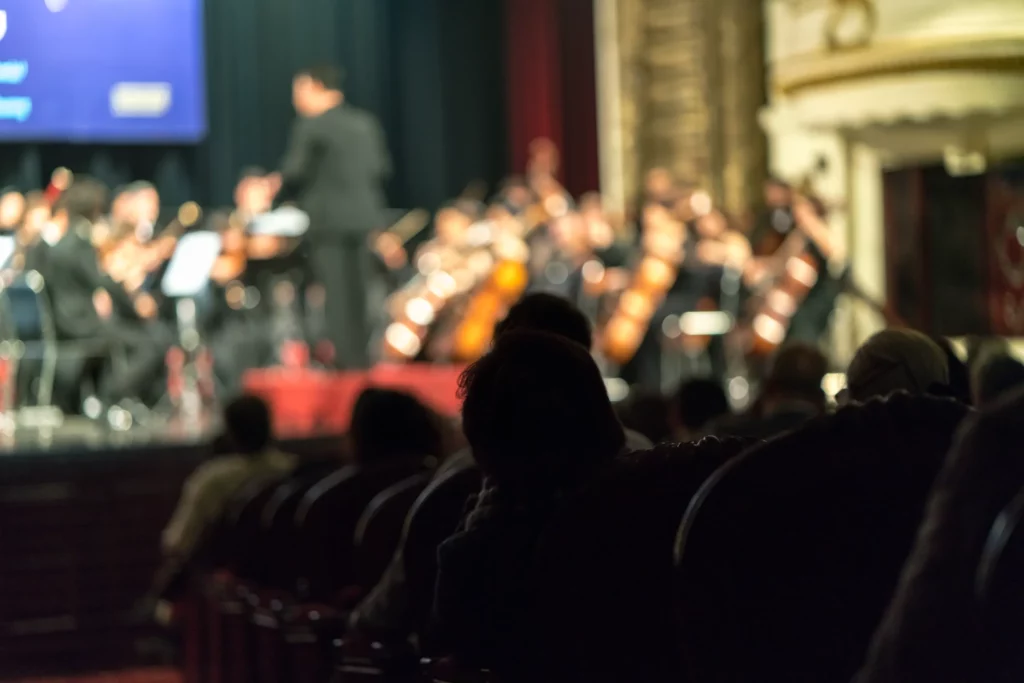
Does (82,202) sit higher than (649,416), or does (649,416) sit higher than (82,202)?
(82,202)

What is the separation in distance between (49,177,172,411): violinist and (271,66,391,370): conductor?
0.83 meters

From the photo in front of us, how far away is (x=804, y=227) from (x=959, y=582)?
21.7ft

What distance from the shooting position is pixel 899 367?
70.5 inches

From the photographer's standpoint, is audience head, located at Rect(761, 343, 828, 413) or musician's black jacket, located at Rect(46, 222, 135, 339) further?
musician's black jacket, located at Rect(46, 222, 135, 339)

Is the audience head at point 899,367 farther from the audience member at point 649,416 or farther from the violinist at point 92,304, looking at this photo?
the violinist at point 92,304

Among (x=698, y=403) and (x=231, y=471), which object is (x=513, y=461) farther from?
(x=231, y=471)

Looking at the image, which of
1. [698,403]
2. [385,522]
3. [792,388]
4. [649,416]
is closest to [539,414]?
[385,522]

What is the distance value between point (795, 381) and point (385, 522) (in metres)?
1.36

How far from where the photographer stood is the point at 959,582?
29.6 inches

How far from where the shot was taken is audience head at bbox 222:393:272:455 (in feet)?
12.0

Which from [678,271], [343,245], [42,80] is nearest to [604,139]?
[678,271]

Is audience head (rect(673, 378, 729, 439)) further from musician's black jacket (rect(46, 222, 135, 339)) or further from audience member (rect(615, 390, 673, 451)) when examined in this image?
musician's black jacket (rect(46, 222, 135, 339))

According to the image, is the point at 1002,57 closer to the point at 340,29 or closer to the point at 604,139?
the point at 604,139

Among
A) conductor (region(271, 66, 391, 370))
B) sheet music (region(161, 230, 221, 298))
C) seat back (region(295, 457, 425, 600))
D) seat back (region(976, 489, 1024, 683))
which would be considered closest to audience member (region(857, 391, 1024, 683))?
seat back (region(976, 489, 1024, 683))
